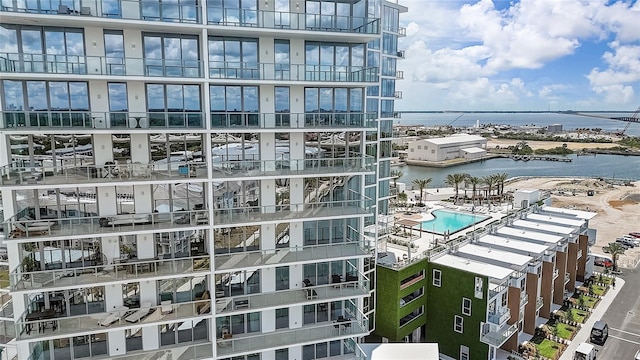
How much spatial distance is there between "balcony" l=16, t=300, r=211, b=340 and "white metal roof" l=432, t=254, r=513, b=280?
45.1ft

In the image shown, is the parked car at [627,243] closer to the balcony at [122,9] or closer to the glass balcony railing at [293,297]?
the glass balcony railing at [293,297]

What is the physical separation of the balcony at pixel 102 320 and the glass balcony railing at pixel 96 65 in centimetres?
826

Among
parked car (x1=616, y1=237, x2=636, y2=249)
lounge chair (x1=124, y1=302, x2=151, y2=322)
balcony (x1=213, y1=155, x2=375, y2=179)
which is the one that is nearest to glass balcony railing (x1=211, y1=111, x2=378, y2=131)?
balcony (x1=213, y1=155, x2=375, y2=179)

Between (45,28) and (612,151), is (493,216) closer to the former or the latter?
(45,28)

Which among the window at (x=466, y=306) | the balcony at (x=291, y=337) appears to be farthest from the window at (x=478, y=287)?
the balcony at (x=291, y=337)

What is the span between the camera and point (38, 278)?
15.0 meters

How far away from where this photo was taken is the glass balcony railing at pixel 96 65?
14.1m

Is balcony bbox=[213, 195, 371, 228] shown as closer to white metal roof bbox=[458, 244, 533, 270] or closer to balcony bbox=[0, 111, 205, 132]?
balcony bbox=[0, 111, 205, 132]

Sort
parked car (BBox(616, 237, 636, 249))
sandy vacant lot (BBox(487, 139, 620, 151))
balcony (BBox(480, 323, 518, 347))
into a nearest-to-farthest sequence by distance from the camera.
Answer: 1. balcony (BBox(480, 323, 518, 347))
2. parked car (BBox(616, 237, 636, 249))
3. sandy vacant lot (BBox(487, 139, 620, 151))

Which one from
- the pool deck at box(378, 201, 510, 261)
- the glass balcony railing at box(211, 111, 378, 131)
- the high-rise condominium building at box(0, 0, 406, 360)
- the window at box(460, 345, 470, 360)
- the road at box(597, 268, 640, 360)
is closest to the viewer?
the high-rise condominium building at box(0, 0, 406, 360)

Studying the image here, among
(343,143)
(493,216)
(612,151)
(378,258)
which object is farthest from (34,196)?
(612,151)

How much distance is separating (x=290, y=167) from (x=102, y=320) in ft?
28.6

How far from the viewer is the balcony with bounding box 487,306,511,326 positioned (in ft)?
74.5

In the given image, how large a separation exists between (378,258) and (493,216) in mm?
18275
